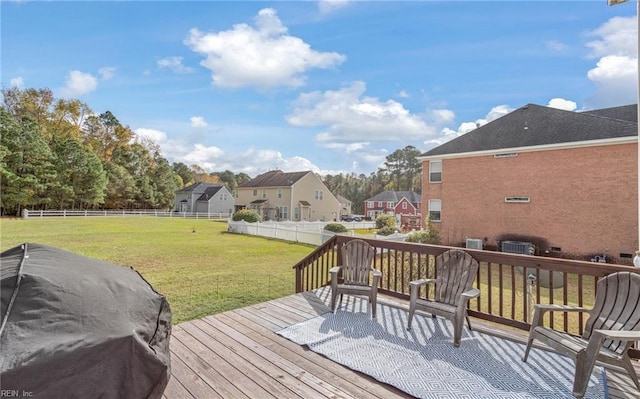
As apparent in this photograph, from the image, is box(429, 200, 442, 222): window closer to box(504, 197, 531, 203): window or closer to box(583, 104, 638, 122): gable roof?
box(504, 197, 531, 203): window

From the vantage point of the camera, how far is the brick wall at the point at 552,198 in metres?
10.8

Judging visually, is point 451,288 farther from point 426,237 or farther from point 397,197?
point 397,197

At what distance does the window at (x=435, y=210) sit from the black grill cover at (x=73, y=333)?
14960mm

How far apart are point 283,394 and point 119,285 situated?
140 cm

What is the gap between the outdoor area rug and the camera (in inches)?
95.9

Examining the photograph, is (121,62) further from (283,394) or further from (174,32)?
(283,394)

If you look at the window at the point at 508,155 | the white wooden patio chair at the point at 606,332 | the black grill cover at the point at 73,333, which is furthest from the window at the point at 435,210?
the black grill cover at the point at 73,333

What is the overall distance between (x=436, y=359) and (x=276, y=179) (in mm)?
29876

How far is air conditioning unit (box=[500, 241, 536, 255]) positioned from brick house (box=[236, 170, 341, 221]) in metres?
19.7

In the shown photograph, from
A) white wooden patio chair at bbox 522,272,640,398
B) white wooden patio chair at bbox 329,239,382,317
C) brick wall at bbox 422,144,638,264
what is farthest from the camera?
brick wall at bbox 422,144,638,264

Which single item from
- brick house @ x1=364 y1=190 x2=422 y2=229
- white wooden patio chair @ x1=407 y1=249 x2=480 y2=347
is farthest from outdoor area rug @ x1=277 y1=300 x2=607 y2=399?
brick house @ x1=364 y1=190 x2=422 y2=229

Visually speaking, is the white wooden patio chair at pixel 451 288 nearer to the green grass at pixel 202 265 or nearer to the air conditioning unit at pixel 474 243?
the green grass at pixel 202 265

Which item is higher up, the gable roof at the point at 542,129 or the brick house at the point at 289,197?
the gable roof at the point at 542,129

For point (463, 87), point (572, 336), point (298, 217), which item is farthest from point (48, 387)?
point (298, 217)
